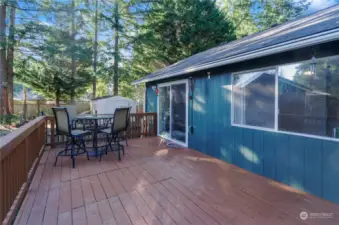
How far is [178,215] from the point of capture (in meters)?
2.14

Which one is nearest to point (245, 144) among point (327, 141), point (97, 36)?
point (327, 141)

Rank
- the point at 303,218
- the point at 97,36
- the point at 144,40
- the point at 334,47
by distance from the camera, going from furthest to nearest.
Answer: the point at 97,36, the point at 144,40, the point at 334,47, the point at 303,218

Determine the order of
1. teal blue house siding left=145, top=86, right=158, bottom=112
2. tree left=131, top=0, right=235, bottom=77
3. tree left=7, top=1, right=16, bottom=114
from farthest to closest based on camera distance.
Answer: tree left=131, top=0, right=235, bottom=77
tree left=7, top=1, right=16, bottom=114
teal blue house siding left=145, top=86, right=158, bottom=112

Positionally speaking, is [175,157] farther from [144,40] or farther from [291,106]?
[144,40]

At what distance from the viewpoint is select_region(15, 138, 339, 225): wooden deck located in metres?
2.09

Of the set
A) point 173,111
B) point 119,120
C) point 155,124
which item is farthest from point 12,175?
point 155,124

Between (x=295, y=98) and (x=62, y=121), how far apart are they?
13.3ft

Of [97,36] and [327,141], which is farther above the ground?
[97,36]

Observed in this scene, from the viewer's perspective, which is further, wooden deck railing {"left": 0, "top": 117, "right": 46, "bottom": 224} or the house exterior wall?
the house exterior wall

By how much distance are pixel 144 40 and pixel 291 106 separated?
383 inches

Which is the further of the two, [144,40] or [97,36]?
[97,36]

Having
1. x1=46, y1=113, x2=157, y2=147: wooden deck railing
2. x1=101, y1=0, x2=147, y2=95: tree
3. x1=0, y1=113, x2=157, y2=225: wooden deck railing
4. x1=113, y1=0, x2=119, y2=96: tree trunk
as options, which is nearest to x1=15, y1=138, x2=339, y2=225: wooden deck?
x1=0, y1=113, x2=157, y2=225: wooden deck railing

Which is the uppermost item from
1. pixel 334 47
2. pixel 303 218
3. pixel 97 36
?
pixel 97 36

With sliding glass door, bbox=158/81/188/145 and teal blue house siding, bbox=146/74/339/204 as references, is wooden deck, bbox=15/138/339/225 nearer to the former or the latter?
teal blue house siding, bbox=146/74/339/204
